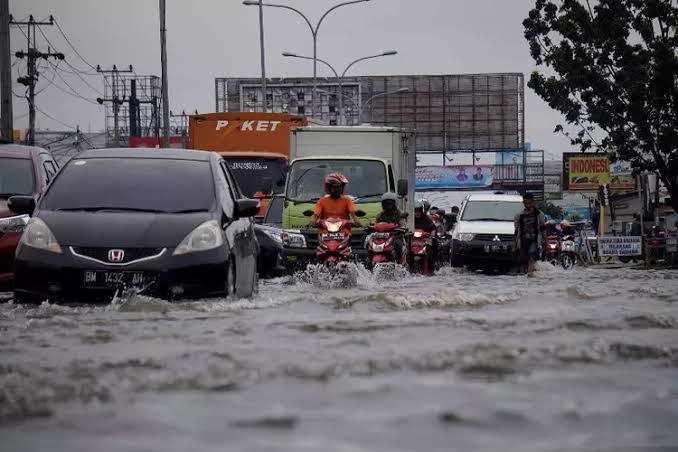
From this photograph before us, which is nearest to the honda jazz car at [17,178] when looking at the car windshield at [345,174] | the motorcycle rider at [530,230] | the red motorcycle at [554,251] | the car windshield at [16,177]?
the car windshield at [16,177]

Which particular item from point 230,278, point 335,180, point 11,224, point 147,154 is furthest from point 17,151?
point 230,278

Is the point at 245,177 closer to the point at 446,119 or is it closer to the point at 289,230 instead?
the point at 289,230

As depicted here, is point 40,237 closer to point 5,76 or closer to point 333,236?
point 333,236

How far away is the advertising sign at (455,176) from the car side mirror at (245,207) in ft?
319

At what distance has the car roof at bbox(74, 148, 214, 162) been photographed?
40.7 feet

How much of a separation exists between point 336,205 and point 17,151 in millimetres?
4411

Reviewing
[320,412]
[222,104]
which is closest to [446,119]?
[222,104]

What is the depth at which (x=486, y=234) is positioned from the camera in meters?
28.7

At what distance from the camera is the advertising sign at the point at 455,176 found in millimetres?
108938

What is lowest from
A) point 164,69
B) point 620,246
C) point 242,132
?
point 620,246

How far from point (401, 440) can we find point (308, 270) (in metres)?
14.2

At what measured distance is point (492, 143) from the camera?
99.2 m

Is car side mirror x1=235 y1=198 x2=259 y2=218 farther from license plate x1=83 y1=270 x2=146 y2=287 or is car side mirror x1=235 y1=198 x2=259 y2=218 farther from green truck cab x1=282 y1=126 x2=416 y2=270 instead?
green truck cab x1=282 y1=126 x2=416 y2=270

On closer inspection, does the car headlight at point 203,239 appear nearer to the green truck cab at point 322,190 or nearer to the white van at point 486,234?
the green truck cab at point 322,190
